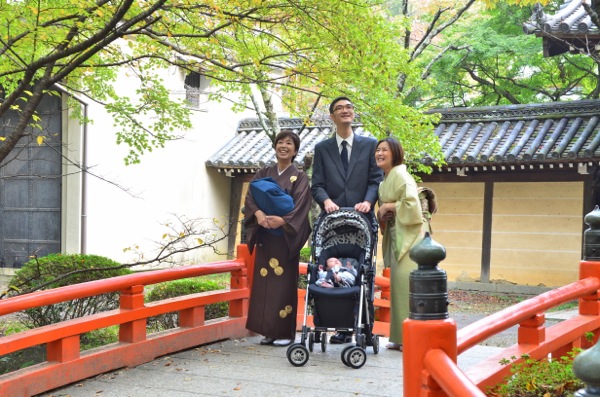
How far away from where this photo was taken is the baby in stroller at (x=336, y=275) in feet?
20.4

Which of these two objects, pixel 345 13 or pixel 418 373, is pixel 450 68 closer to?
pixel 345 13

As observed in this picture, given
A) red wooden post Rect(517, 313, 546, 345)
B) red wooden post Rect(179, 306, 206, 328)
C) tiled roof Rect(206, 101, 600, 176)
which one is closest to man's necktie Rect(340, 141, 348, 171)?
red wooden post Rect(179, 306, 206, 328)

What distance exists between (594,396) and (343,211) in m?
4.67

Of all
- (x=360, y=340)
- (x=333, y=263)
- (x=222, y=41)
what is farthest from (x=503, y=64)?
(x=360, y=340)

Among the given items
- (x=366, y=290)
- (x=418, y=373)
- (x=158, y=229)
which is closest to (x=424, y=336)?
(x=418, y=373)

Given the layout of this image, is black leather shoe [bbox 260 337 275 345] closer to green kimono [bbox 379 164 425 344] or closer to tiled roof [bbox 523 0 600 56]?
green kimono [bbox 379 164 425 344]

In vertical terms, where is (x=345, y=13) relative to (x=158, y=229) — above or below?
above

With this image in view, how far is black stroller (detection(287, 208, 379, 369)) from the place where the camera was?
6055 millimetres

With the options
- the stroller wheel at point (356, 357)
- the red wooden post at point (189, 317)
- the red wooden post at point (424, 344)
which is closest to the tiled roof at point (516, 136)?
the red wooden post at point (189, 317)

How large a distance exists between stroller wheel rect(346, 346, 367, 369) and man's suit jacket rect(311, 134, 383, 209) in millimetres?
1324

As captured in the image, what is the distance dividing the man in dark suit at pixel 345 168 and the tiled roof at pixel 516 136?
798 centimetres

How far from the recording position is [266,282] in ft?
22.1

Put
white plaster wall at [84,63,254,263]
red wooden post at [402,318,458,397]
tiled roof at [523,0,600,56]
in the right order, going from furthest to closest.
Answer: white plaster wall at [84,63,254,263], tiled roof at [523,0,600,56], red wooden post at [402,318,458,397]

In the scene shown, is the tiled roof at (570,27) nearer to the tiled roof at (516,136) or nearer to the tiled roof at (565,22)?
the tiled roof at (565,22)
